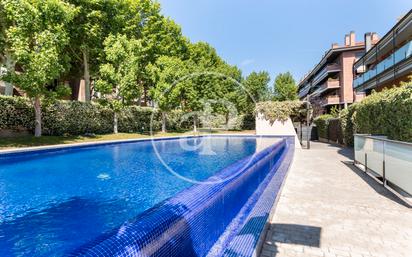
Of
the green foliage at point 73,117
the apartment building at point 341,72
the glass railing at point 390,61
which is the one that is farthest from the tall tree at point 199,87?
the glass railing at point 390,61

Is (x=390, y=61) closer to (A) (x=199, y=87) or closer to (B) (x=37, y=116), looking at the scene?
(A) (x=199, y=87)

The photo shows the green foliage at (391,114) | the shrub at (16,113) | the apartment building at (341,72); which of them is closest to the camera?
the green foliage at (391,114)

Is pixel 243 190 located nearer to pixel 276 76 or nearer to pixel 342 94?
pixel 342 94

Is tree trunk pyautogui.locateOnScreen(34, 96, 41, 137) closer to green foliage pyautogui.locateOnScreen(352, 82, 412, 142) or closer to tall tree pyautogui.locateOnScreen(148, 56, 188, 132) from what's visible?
tall tree pyautogui.locateOnScreen(148, 56, 188, 132)

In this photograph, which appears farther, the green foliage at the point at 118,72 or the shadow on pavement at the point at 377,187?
the green foliage at the point at 118,72

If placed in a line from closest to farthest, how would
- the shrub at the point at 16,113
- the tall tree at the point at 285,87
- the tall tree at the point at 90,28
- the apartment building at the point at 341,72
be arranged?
the shrub at the point at 16,113 < the tall tree at the point at 90,28 < the apartment building at the point at 341,72 < the tall tree at the point at 285,87

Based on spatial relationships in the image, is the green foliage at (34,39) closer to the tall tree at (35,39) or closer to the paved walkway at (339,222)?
the tall tree at (35,39)

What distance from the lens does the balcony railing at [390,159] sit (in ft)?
16.5

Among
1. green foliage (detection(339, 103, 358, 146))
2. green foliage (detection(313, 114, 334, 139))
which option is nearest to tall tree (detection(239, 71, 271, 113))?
green foliage (detection(313, 114, 334, 139))

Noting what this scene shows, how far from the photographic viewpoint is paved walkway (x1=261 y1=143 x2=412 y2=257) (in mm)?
3299

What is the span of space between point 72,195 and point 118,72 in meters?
17.8

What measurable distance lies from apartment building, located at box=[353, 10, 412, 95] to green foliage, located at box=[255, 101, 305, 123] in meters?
7.26

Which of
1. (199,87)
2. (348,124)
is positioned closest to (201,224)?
(348,124)

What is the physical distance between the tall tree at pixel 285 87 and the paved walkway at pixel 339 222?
41.1m
